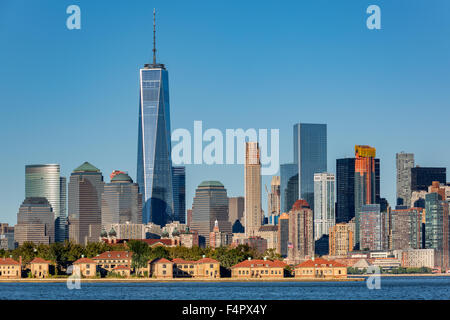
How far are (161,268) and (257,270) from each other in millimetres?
14292

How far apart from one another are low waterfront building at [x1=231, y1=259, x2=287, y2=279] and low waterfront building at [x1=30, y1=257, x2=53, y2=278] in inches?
1110

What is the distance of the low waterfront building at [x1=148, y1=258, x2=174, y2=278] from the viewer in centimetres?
13775

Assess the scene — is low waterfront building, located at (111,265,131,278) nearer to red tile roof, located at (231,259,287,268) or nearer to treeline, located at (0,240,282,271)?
treeline, located at (0,240,282,271)

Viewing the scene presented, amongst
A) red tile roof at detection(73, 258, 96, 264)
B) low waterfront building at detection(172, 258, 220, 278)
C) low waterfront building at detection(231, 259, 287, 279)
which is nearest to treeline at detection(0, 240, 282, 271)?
low waterfront building at detection(172, 258, 220, 278)

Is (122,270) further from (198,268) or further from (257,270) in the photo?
(257,270)

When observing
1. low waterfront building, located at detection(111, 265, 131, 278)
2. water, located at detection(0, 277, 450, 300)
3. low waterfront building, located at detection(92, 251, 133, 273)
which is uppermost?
water, located at detection(0, 277, 450, 300)

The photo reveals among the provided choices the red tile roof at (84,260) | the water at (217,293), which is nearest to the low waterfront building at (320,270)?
the red tile roof at (84,260)

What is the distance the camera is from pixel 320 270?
456ft

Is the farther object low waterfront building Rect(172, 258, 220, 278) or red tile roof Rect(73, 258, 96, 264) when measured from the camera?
red tile roof Rect(73, 258, 96, 264)

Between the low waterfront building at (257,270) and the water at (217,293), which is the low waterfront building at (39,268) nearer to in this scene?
the low waterfront building at (257,270)
